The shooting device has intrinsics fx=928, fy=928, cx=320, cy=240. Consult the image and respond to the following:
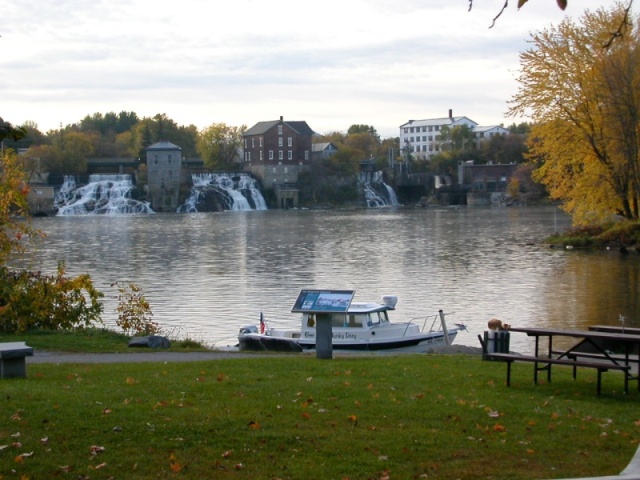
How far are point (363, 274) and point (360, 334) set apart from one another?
60.3ft

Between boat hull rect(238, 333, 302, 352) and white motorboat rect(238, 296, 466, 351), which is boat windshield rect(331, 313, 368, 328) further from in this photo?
boat hull rect(238, 333, 302, 352)

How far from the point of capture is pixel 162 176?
130750 millimetres

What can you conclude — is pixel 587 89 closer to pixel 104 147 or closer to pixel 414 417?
pixel 414 417

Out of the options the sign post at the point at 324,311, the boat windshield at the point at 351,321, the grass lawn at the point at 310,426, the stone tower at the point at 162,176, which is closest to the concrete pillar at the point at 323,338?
the sign post at the point at 324,311

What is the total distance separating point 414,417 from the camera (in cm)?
977

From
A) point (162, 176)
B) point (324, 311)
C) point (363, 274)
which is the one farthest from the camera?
point (162, 176)

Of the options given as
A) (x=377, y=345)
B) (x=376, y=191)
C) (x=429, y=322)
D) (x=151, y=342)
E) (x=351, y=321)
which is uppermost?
(x=376, y=191)

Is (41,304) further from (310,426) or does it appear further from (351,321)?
(310,426)

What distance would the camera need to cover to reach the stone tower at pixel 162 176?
131 metres

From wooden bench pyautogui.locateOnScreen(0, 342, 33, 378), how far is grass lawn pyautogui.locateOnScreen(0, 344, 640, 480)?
25 cm

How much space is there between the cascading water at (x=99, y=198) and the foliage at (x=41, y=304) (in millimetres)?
104466

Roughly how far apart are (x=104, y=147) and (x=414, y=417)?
146731mm

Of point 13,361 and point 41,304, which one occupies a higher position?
point 13,361

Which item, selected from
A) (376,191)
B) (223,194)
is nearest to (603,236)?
(223,194)
